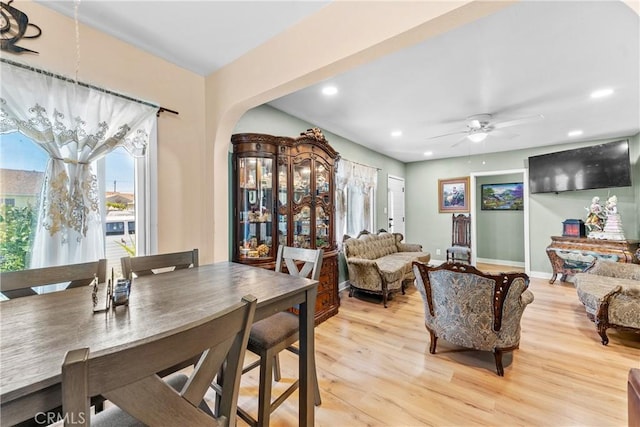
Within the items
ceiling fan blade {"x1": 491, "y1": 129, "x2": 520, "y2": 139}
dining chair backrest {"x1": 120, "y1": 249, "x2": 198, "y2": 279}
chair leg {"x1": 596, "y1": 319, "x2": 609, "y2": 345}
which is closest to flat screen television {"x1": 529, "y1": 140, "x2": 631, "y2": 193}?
ceiling fan blade {"x1": 491, "y1": 129, "x2": 520, "y2": 139}

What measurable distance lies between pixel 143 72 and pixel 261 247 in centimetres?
188

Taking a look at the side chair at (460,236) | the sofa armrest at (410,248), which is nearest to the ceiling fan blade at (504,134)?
the side chair at (460,236)

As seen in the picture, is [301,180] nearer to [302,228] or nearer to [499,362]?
[302,228]

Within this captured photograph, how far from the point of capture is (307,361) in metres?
1.46

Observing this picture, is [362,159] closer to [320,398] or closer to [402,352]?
[402,352]

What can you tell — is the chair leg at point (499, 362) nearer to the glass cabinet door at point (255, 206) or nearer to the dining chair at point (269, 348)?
the dining chair at point (269, 348)

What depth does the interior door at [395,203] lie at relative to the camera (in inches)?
241

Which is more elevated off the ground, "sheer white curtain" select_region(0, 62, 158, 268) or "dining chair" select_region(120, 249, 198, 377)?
"sheer white curtain" select_region(0, 62, 158, 268)

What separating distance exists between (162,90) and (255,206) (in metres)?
1.35

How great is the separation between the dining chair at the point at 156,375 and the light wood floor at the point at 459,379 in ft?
3.67

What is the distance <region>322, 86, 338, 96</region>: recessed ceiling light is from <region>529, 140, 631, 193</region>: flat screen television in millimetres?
4498

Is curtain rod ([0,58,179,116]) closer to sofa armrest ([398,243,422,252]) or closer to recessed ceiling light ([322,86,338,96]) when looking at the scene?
recessed ceiling light ([322,86,338,96])

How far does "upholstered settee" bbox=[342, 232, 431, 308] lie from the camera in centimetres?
365

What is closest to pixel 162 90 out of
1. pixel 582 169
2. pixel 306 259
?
pixel 306 259
